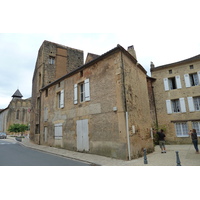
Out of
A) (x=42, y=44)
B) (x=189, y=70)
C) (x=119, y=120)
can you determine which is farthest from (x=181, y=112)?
(x=42, y=44)

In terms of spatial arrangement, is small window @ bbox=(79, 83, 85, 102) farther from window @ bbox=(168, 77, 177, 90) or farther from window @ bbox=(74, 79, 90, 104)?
window @ bbox=(168, 77, 177, 90)

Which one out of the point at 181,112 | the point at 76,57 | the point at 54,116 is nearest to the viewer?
the point at 54,116

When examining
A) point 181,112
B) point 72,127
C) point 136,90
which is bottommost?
point 72,127

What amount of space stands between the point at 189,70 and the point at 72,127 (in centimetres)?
1138

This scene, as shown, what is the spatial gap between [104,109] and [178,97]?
882cm

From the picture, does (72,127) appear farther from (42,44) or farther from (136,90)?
(42,44)

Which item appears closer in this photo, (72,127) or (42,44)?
(72,127)

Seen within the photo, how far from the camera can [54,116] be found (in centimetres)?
1174

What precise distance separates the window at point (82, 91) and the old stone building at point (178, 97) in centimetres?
825

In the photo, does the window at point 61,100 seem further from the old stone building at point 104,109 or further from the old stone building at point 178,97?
the old stone building at point 178,97

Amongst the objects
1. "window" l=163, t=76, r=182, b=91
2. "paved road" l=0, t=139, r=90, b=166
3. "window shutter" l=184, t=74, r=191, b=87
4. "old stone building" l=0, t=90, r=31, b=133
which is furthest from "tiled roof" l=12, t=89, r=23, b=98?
"window shutter" l=184, t=74, r=191, b=87

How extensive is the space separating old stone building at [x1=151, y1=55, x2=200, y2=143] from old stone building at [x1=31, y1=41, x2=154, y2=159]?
187 inches

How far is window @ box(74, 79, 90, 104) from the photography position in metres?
8.95

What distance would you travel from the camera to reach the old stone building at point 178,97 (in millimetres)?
12508
